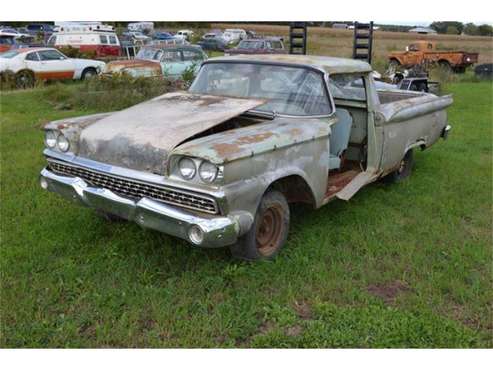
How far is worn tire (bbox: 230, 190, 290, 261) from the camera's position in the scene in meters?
3.60

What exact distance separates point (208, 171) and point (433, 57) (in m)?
23.5

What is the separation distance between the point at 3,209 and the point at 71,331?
7.47 feet

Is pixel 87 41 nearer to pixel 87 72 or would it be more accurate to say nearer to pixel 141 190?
pixel 87 72

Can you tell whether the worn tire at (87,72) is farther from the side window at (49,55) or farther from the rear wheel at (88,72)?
the side window at (49,55)

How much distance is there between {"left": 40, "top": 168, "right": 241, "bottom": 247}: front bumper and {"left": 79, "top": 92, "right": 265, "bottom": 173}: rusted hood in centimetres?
25

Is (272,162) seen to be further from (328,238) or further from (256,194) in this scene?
(328,238)

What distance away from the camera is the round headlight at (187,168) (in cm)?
322

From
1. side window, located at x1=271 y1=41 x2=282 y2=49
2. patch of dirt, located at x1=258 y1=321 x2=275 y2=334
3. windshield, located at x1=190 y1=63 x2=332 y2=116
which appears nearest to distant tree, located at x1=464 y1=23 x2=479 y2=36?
side window, located at x1=271 y1=41 x2=282 y2=49

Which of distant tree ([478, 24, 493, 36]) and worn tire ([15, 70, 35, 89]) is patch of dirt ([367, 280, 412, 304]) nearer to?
worn tire ([15, 70, 35, 89])

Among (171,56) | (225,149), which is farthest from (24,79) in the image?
(225,149)

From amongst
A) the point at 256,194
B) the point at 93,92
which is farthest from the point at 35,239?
the point at 93,92

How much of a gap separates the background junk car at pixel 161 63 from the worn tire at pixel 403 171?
30.5ft

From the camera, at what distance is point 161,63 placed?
1481 centimetres

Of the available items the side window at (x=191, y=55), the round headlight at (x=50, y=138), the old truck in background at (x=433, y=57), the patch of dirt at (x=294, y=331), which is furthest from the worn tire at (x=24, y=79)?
the old truck in background at (x=433, y=57)
